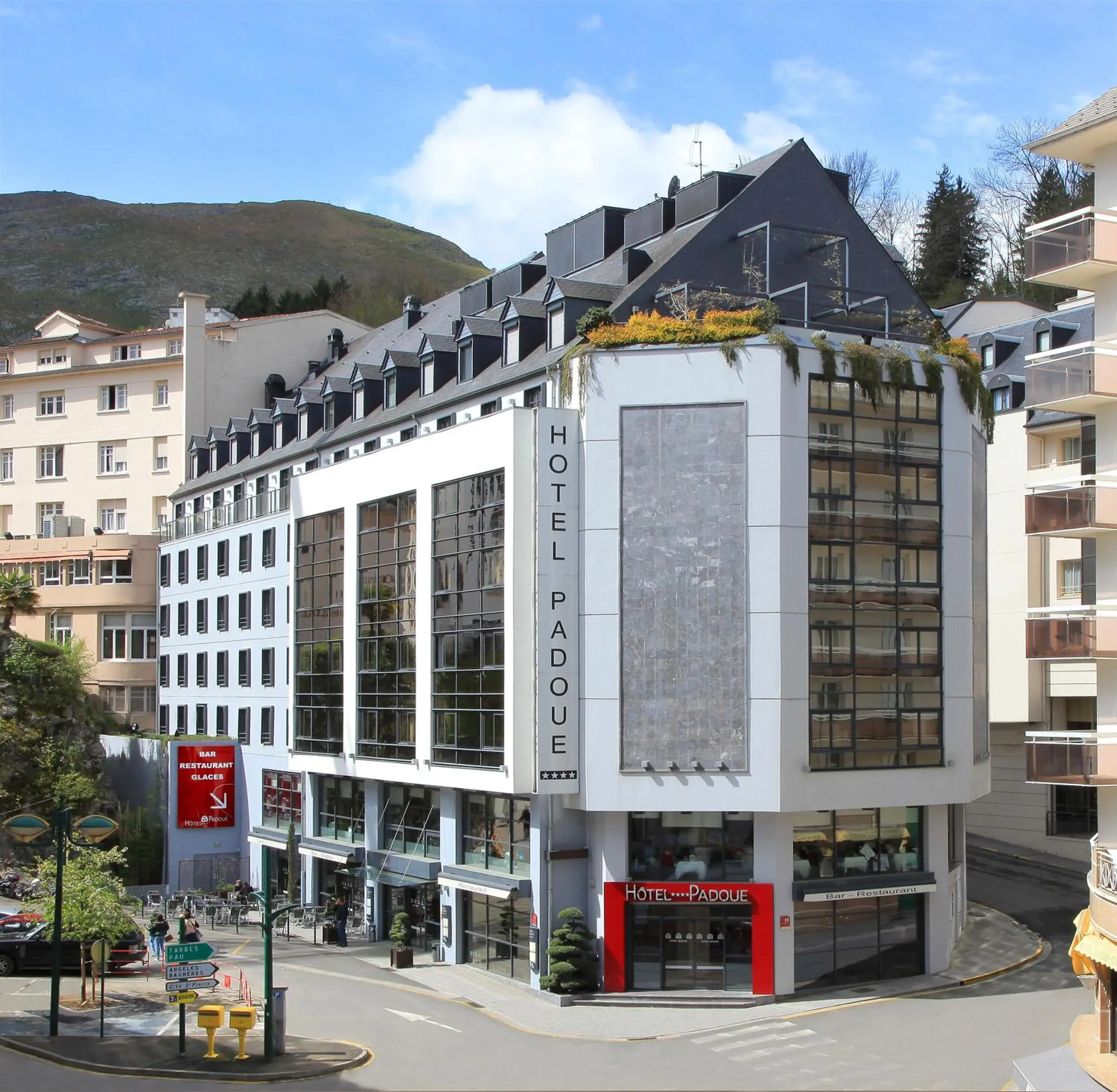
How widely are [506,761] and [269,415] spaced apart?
3221cm

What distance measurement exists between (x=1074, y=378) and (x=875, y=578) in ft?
31.0

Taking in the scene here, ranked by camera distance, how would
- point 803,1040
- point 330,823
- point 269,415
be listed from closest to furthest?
point 803,1040
point 330,823
point 269,415

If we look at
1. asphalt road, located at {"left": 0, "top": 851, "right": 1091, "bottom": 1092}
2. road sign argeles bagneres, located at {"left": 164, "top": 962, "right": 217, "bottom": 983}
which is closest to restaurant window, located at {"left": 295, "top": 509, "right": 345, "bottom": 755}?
asphalt road, located at {"left": 0, "top": 851, "right": 1091, "bottom": 1092}

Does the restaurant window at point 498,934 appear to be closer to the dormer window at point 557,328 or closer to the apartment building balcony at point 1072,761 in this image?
the apartment building balcony at point 1072,761

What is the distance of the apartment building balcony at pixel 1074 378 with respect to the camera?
29.8m

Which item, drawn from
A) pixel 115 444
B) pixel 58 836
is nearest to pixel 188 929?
pixel 58 836

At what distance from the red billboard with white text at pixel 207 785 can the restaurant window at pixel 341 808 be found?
381 inches

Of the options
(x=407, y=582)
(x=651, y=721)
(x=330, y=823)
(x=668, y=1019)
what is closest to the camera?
(x=668, y=1019)

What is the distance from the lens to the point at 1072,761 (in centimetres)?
3000

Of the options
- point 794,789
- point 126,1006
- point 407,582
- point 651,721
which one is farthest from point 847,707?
point 126,1006

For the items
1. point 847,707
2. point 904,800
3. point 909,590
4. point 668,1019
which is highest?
point 909,590

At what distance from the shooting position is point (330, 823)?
2010 inches

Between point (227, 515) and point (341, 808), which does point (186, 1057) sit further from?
point (227, 515)

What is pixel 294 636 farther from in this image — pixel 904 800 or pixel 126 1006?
pixel 904 800
